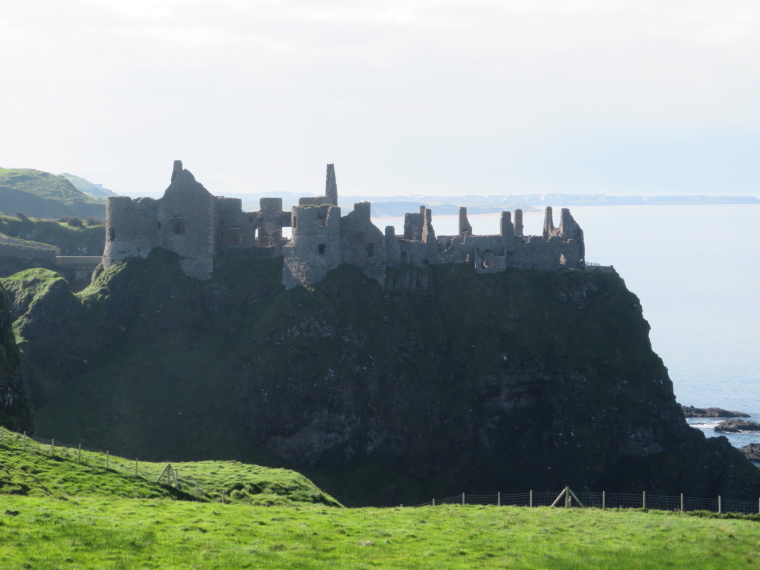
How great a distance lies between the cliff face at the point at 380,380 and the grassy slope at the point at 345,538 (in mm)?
41501

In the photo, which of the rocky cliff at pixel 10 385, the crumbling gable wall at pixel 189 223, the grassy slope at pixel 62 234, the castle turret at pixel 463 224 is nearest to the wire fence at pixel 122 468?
the rocky cliff at pixel 10 385

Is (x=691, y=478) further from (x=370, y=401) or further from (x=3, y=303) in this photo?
(x=3, y=303)

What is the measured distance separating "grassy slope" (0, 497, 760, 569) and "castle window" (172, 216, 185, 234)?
55.5m

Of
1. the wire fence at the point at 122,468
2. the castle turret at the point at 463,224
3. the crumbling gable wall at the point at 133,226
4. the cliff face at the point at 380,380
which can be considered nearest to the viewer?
the wire fence at the point at 122,468

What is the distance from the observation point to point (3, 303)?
76.1 meters

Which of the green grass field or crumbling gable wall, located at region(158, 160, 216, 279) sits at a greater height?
crumbling gable wall, located at region(158, 160, 216, 279)

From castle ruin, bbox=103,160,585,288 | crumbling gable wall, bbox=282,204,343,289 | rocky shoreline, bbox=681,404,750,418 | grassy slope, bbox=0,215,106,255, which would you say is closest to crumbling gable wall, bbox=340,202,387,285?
castle ruin, bbox=103,160,585,288

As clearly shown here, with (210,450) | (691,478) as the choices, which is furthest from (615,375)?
(210,450)

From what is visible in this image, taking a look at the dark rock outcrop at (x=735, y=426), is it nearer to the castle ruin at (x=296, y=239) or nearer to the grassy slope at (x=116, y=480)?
the castle ruin at (x=296, y=239)

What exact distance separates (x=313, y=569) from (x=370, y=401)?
58.7 metres

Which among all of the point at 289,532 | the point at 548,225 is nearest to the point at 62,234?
the point at 548,225

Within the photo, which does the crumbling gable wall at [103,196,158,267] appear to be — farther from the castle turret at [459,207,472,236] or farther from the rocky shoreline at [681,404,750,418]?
the rocky shoreline at [681,404,750,418]

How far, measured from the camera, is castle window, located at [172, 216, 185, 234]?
326 ft

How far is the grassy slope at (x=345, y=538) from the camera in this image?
35.7 m
